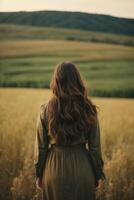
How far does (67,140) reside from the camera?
3535 mm

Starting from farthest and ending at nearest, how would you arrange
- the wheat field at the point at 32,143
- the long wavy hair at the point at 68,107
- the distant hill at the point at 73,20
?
the distant hill at the point at 73,20
the wheat field at the point at 32,143
the long wavy hair at the point at 68,107

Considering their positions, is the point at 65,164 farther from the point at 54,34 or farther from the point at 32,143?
the point at 54,34

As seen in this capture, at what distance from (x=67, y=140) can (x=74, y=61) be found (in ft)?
4.92

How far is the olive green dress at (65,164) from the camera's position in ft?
11.8

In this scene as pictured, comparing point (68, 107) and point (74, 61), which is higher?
point (74, 61)

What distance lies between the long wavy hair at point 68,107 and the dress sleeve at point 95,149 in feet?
0.22

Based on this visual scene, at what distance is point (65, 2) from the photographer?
495cm

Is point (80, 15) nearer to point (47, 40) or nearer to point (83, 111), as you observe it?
point (47, 40)

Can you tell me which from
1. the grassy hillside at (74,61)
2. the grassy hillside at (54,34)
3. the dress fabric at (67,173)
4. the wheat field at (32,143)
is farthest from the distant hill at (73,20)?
the dress fabric at (67,173)

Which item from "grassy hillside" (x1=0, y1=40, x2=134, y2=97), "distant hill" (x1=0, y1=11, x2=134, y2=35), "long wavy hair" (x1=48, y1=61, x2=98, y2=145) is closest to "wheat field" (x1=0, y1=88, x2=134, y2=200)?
"grassy hillside" (x1=0, y1=40, x2=134, y2=97)

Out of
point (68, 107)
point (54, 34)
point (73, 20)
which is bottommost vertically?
point (68, 107)

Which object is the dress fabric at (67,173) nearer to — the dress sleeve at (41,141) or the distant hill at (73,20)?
the dress sleeve at (41,141)

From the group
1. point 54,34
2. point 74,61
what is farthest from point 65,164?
point 54,34

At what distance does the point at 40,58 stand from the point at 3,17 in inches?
20.7
